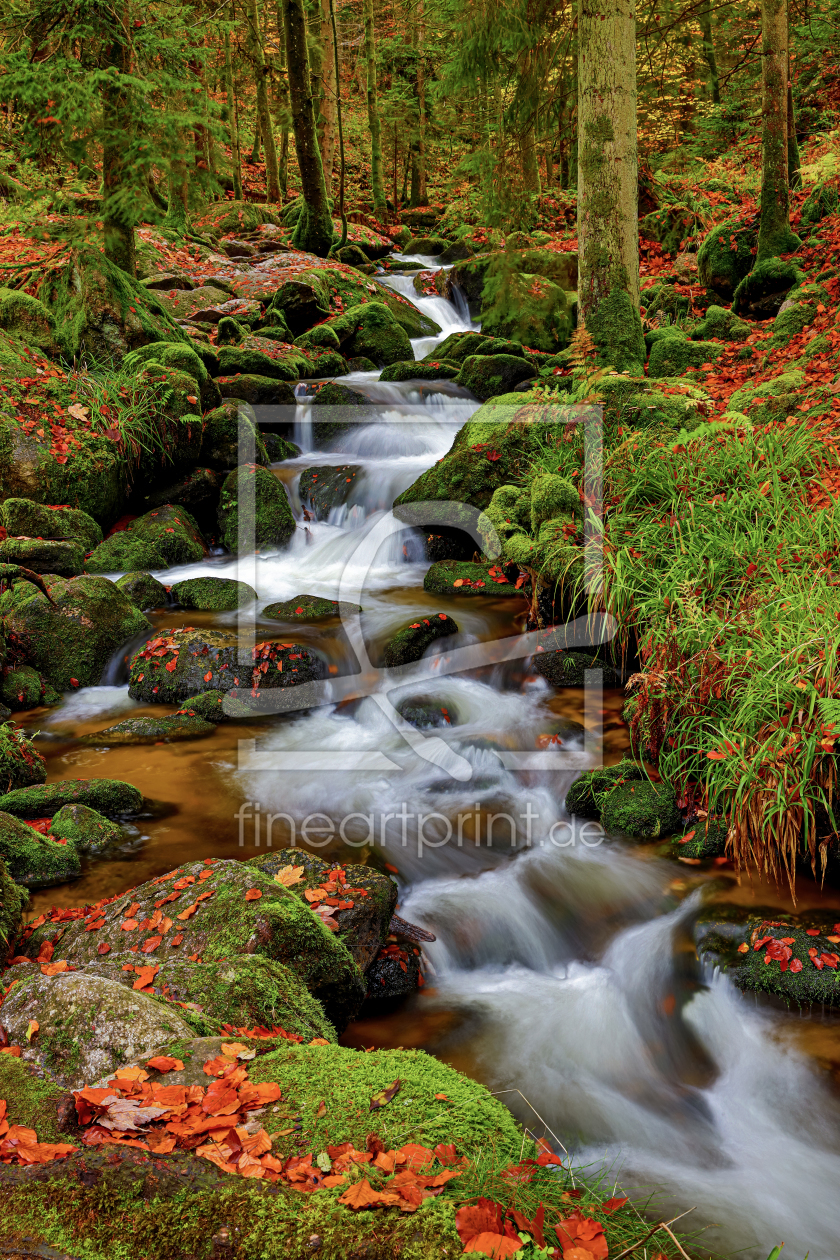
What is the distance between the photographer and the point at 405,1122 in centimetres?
191

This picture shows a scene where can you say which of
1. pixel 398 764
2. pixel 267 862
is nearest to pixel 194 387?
pixel 398 764

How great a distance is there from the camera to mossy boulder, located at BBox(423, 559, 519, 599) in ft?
25.8

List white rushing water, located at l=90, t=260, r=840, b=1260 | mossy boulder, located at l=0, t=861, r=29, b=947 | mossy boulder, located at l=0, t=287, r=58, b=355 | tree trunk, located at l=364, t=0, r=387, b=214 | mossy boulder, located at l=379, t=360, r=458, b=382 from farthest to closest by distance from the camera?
1. tree trunk, located at l=364, t=0, r=387, b=214
2. mossy boulder, located at l=379, t=360, r=458, b=382
3. mossy boulder, located at l=0, t=287, r=58, b=355
4. mossy boulder, located at l=0, t=861, r=29, b=947
5. white rushing water, located at l=90, t=260, r=840, b=1260

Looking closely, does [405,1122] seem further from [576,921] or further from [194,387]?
[194,387]

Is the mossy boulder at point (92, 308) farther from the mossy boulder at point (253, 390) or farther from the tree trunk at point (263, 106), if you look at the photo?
the tree trunk at point (263, 106)

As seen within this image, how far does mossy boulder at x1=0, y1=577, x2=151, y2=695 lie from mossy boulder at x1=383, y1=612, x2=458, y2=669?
242 cm

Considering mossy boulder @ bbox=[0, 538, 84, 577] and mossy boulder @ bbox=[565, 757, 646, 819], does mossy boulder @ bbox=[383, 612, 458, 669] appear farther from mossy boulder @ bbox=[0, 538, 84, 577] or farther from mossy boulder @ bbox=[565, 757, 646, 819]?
mossy boulder @ bbox=[0, 538, 84, 577]

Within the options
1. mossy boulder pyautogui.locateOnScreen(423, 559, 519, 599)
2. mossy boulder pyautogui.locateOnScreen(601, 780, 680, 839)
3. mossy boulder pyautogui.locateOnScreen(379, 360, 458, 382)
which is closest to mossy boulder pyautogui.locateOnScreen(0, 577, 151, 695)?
mossy boulder pyautogui.locateOnScreen(423, 559, 519, 599)

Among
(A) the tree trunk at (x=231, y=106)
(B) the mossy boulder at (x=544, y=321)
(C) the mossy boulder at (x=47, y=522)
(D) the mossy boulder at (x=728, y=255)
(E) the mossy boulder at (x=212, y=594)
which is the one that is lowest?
(E) the mossy boulder at (x=212, y=594)

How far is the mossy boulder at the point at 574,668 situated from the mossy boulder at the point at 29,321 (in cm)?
751

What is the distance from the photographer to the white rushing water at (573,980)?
3.03 metres

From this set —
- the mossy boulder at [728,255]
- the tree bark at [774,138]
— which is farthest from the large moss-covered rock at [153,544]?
the tree bark at [774,138]

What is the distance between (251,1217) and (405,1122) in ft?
1.65

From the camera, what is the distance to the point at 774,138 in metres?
11.2
